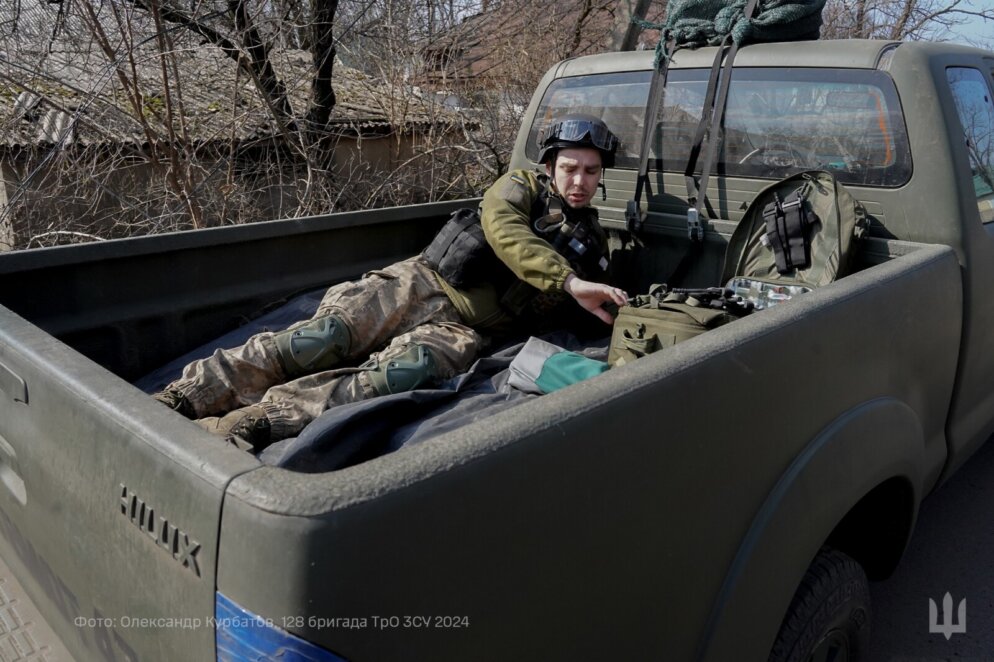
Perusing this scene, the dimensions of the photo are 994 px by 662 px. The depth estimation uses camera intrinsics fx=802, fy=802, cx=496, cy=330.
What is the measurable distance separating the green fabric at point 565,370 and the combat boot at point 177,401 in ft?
3.43

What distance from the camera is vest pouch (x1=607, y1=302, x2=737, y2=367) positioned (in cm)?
219

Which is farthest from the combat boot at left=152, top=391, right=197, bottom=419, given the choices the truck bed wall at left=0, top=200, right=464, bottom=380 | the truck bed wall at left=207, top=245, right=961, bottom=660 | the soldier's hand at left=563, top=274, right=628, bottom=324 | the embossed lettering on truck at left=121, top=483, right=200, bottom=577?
the truck bed wall at left=207, top=245, right=961, bottom=660

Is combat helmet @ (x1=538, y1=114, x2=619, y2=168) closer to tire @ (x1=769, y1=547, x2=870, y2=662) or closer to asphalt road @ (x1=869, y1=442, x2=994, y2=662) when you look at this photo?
tire @ (x1=769, y1=547, x2=870, y2=662)

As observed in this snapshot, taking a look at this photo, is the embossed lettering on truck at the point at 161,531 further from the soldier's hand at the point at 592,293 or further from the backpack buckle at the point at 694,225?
the backpack buckle at the point at 694,225

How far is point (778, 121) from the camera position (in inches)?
114

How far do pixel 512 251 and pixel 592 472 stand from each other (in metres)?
1.78

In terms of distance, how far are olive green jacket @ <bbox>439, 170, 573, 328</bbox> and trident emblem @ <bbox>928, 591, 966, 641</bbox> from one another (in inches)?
66.7

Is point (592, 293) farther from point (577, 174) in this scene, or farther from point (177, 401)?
point (177, 401)

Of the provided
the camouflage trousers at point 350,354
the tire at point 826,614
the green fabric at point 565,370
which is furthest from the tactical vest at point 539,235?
the tire at point 826,614

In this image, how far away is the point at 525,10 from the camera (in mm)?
9773

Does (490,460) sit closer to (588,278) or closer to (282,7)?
(588,278)

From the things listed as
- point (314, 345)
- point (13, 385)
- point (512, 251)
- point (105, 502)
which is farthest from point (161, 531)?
point (512, 251)

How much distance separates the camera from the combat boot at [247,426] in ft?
7.13

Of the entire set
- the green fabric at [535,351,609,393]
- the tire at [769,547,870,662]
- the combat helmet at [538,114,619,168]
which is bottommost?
the tire at [769,547,870,662]
